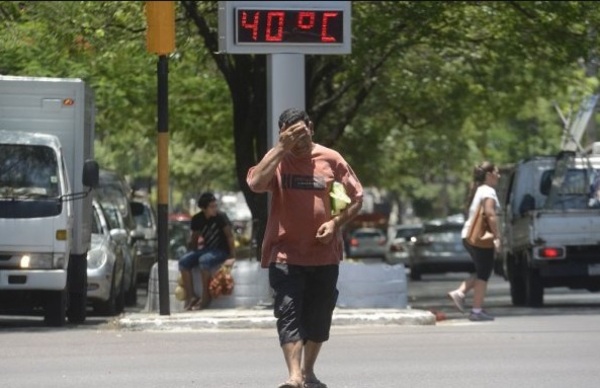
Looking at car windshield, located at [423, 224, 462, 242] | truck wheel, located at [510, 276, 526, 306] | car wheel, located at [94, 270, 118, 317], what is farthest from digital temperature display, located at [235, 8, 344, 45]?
car windshield, located at [423, 224, 462, 242]

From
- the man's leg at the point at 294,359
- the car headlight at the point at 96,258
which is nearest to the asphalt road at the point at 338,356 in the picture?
the man's leg at the point at 294,359

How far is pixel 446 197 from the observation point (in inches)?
3246

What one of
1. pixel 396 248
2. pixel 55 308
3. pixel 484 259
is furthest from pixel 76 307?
pixel 396 248

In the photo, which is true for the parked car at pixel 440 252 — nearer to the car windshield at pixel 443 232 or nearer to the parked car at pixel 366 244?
the car windshield at pixel 443 232

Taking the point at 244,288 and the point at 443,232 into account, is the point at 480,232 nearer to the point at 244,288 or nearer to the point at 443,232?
the point at 244,288

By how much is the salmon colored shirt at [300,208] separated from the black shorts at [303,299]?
75mm

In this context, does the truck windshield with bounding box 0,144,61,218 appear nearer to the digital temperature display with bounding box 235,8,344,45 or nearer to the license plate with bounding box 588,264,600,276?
the digital temperature display with bounding box 235,8,344,45

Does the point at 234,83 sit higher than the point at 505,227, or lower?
higher

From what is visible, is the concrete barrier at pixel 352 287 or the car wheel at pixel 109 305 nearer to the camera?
the concrete barrier at pixel 352 287

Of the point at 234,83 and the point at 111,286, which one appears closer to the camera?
the point at 111,286

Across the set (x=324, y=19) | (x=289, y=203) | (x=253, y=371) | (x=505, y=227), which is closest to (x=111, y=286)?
(x=324, y=19)

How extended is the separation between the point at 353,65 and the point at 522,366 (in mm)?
13596

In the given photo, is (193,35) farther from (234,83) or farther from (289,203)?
(289,203)

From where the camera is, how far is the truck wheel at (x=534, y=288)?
21.1 metres
